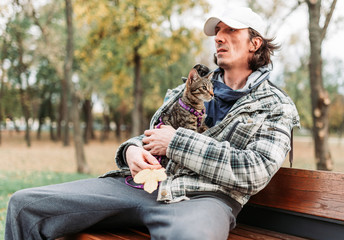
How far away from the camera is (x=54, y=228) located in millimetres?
1959

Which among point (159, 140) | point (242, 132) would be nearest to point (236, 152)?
point (242, 132)

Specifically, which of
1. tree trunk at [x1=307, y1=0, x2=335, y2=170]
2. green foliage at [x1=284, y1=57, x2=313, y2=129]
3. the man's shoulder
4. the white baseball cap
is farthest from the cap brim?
green foliage at [x1=284, y1=57, x2=313, y2=129]

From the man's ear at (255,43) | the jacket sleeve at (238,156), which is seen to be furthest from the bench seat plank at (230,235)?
the man's ear at (255,43)

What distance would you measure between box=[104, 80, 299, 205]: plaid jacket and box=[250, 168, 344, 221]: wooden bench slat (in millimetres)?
293

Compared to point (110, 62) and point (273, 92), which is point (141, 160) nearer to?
point (273, 92)

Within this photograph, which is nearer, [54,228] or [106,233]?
[54,228]

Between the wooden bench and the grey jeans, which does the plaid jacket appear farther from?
the wooden bench

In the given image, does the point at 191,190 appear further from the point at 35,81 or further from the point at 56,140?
the point at 56,140

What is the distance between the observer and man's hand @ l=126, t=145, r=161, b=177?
2.09 m

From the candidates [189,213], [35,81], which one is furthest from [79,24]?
[35,81]

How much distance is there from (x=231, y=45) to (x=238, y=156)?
0.97 metres

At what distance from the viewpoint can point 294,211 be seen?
7.24ft

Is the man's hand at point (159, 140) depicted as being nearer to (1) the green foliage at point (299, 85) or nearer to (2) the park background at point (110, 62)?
(2) the park background at point (110, 62)

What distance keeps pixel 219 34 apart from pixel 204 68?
408 mm
